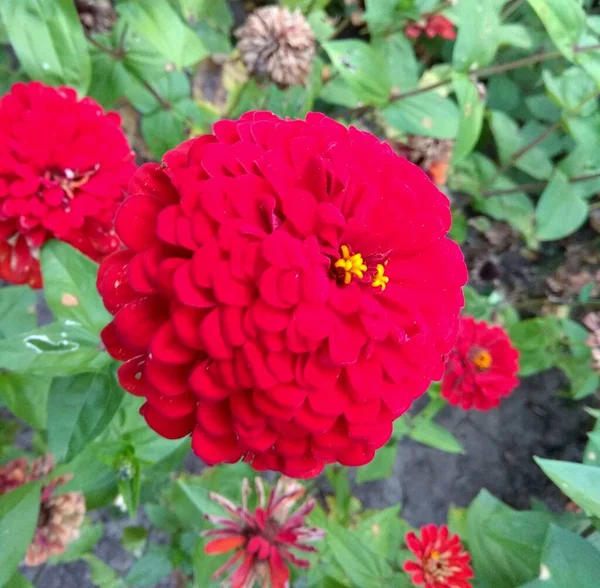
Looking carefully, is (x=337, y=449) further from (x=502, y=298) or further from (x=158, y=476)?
(x=502, y=298)

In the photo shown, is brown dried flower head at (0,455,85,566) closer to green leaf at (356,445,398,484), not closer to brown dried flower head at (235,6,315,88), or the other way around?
green leaf at (356,445,398,484)

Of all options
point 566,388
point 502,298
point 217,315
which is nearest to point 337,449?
point 217,315

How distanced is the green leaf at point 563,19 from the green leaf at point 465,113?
0.15 m

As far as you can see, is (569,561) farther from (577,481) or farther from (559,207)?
(559,207)

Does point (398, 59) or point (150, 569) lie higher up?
point (398, 59)

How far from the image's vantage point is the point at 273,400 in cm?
42

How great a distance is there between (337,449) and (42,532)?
1.99ft

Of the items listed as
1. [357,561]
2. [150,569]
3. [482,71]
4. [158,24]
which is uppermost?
[158,24]

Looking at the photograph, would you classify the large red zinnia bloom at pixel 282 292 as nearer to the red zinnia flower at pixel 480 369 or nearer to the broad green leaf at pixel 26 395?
the broad green leaf at pixel 26 395

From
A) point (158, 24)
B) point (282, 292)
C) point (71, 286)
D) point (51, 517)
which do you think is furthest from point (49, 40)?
point (51, 517)

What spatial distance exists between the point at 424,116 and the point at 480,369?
51cm

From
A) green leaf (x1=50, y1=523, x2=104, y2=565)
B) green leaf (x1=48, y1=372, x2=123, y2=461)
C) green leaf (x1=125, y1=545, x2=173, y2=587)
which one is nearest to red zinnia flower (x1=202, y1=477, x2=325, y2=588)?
green leaf (x1=48, y1=372, x2=123, y2=461)

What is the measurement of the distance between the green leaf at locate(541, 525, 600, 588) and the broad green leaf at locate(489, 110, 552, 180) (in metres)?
1.06

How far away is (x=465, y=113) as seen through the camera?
37.4 inches
